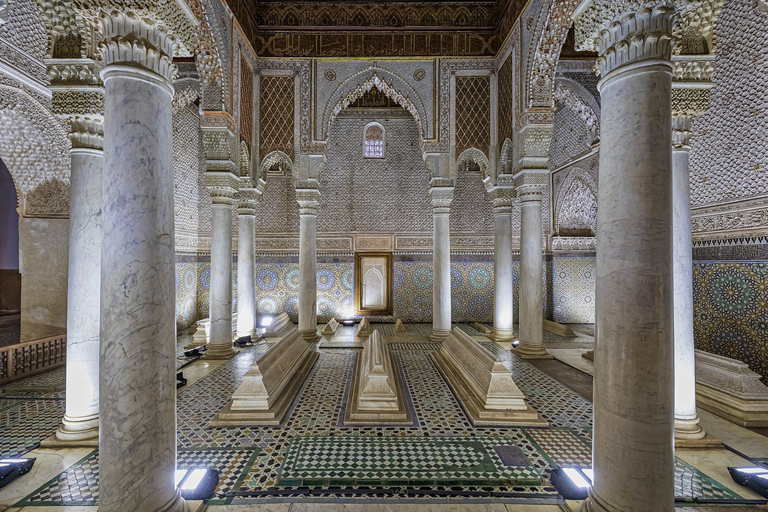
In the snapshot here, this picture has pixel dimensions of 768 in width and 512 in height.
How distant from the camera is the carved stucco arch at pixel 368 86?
656 cm

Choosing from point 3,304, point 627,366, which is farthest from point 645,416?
point 3,304

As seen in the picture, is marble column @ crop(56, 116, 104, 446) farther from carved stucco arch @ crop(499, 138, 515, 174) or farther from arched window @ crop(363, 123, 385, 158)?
arched window @ crop(363, 123, 385, 158)

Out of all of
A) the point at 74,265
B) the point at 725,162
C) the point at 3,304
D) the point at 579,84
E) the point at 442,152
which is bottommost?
the point at 3,304

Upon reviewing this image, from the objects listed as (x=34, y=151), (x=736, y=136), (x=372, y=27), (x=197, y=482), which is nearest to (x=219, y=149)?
(x=34, y=151)

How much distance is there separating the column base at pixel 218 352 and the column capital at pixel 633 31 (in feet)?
19.4

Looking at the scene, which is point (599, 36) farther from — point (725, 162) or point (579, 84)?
point (579, 84)

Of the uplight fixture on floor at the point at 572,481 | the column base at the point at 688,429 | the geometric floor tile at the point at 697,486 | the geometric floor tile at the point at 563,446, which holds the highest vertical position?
the column base at the point at 688,429

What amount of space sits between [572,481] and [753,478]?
1.14 m

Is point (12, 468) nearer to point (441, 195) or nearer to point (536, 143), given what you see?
point (441, 195)

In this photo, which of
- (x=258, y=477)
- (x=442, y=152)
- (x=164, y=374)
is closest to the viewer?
(x=164, y=374)

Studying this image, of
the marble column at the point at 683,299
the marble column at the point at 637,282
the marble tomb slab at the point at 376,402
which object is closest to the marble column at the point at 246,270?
the marble tomb slab at the point at 376,402

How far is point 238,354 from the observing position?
5.91 m

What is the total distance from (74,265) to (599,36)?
418cm

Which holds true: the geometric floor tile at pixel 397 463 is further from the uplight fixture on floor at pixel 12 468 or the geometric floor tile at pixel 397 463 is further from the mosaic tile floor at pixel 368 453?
the uplight fixture on floor at pixel 12 468
